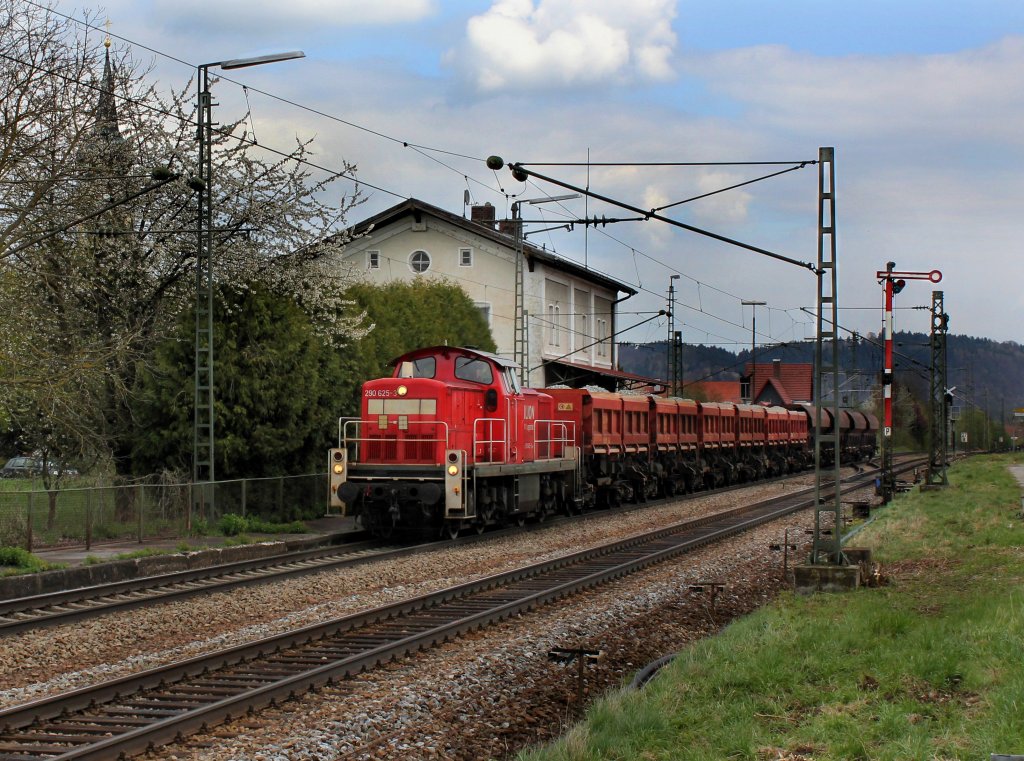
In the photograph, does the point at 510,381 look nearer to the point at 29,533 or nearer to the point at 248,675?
the point at 29,533

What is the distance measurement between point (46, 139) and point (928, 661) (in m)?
15.1

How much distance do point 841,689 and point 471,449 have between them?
12711mm

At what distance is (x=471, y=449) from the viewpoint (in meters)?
20.7

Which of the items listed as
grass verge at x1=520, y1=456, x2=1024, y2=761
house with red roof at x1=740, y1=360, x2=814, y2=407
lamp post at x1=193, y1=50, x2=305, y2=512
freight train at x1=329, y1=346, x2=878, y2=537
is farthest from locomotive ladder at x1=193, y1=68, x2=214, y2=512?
house with red roof at x1=740, y1=360, x2=814, y2=407

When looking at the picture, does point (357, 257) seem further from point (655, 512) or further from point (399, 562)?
point (399, 562)

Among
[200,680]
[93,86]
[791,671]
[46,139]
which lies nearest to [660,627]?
[791,671]

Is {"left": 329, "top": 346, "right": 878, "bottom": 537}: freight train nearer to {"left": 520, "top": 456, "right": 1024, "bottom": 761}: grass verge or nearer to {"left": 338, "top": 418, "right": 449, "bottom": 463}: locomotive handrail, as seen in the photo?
{"left": 338, "top": 418, "right": 449, "bottom": 463}: locomotive handrail

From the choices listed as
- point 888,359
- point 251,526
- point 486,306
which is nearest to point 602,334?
point 486,306

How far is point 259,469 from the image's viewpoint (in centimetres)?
2280

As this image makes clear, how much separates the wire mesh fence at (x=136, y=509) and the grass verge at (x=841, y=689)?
11.0 m

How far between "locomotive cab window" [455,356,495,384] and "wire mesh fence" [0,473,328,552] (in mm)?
4392

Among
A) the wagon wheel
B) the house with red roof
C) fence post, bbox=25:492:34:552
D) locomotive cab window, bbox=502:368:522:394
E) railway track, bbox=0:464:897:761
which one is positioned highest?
the house with red roof

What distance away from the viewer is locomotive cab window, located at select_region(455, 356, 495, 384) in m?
21.0

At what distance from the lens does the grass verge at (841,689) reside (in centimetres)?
708
